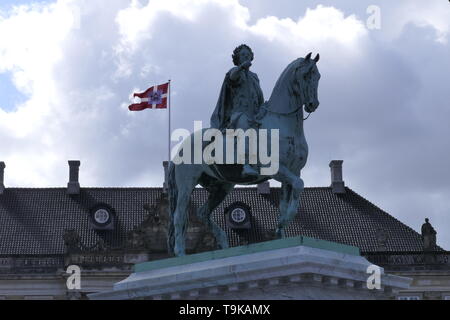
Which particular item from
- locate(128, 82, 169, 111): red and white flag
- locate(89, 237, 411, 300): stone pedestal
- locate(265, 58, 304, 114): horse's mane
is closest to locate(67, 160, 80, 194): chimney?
locate(128, 82, 169, 111): red and white flag

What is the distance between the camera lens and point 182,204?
15617 millimetres

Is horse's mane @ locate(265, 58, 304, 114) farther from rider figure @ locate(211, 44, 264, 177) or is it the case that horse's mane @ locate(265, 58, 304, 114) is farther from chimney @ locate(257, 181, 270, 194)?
chimney @ locate(257, 181, 270, 194)

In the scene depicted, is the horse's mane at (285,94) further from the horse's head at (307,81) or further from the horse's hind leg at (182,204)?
the horse's hind leg at (182,204)

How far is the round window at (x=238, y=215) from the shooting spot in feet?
168

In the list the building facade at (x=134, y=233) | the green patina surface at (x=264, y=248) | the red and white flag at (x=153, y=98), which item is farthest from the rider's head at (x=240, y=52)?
the building facade at (x=134, y=233)

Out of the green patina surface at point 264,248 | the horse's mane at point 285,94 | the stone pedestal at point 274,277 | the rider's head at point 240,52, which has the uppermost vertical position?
the rider's head at point 240,52

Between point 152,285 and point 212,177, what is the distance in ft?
6.89

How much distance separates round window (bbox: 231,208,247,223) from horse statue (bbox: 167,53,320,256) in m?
35.3

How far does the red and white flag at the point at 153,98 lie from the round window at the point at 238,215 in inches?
325

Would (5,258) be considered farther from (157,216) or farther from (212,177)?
(212,177)

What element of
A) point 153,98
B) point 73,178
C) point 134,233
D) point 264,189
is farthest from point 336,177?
point 153,98

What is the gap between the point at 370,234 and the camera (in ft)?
167
